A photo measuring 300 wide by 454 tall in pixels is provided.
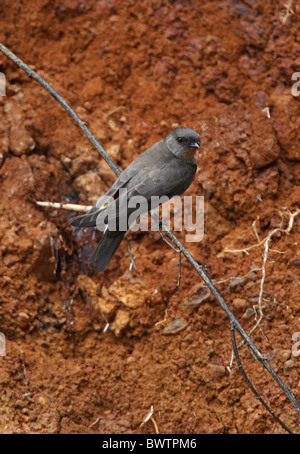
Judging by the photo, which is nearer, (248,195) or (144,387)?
(144,387)

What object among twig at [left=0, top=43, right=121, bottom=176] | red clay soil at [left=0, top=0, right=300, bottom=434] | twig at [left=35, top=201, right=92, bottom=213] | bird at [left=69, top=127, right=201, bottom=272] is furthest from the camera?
twig at [left=35, top=201, right=92, bottom=213]

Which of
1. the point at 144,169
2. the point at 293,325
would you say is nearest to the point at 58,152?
the point at 144,169

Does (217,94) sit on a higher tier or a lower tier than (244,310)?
higher

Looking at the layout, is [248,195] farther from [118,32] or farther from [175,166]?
[118,32]

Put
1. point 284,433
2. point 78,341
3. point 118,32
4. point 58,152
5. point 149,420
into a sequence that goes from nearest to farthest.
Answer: point 284,433
point 149,420
point 78,341
point 58,152
point 118,32

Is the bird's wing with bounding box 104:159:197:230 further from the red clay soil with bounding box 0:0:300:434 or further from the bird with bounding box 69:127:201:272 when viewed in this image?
the red clay soil with bounding box 0:0:300:434

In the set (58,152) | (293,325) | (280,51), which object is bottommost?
(293,325)

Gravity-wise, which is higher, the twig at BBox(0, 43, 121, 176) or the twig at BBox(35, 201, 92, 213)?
the twig at BBox(0, 43, 121, 176)

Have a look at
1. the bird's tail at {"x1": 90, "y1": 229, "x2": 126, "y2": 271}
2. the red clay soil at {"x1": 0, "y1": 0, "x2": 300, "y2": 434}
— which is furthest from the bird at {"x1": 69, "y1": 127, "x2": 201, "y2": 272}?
the red clay soil at {"x1": 0, "y1": 0, "x2": 300, "y2": 434}
